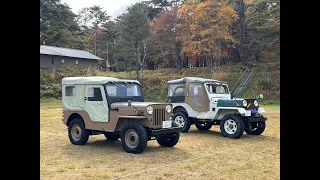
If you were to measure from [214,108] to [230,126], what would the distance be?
72cm

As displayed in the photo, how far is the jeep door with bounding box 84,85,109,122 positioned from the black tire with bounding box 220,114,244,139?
3015 millimetres

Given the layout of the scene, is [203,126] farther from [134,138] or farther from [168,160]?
[168,160]

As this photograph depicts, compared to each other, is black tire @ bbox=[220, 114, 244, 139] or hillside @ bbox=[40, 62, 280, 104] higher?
hillside @ bbox=[40, 62, 280, 104]

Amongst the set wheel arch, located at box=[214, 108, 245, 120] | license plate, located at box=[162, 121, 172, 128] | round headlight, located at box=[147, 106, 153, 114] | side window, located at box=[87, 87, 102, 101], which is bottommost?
license plate, located at box=[162, 121, 172, 128]

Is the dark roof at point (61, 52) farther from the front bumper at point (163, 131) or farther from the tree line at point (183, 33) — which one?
the front bumper at point (163, 131)

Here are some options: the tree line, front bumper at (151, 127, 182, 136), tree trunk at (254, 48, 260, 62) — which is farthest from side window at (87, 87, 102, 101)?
tree trunk at (254, 48, 260, 62)

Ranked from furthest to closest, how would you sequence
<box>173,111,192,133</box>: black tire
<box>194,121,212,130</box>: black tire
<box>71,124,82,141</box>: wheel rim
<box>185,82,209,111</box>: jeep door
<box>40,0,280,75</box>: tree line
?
<box>40,0,280,75</box>: tree line → <box>194,121,212,130</box>: black tire → <box>173,111,192,133</box>: black tire → <box>185,82,209,111</box>: jeep door → <box>71,124,82,141</box>: wheel rim

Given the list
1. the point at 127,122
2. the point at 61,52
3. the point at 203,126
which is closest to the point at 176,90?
the point at 203,126

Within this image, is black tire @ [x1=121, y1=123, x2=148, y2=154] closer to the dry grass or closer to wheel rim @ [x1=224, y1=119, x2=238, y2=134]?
the dry grass

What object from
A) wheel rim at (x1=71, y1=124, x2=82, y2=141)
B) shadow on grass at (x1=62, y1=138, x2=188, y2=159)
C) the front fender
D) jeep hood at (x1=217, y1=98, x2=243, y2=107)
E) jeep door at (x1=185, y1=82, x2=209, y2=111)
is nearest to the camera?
shadow on grass at (x1=62, y1=138, x2=188, y2=159)

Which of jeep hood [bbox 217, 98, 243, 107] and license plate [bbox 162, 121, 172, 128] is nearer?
license plate [bbox 162, 121, 172, 128]

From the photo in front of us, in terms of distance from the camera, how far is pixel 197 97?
8.38 m

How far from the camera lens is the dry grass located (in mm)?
4312
